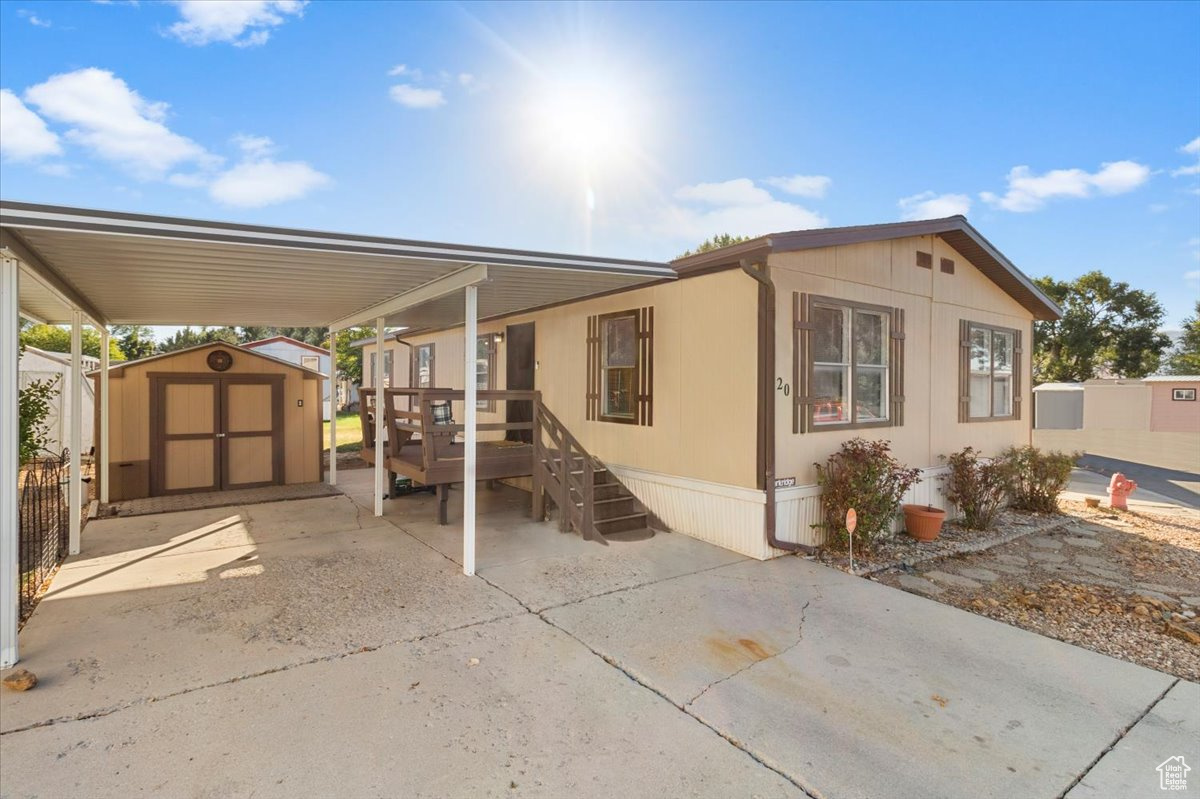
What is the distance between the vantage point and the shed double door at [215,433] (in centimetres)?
832

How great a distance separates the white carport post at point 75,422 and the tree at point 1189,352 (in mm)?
39301

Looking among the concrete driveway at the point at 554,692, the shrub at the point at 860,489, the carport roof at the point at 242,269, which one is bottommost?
the concrete driveway at the point at 554,692

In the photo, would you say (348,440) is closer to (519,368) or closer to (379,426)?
(519,368)

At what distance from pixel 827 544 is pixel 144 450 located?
9.14m

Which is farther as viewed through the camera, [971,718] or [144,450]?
[144,450]

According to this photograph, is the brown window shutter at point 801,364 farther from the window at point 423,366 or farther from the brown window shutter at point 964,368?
the window at point 423,366

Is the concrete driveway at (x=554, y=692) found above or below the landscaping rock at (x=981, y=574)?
above

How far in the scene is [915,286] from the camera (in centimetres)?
685

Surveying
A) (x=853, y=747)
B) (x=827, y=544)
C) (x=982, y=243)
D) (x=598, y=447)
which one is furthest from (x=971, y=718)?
(x=982, y=243)

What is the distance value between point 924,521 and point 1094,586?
1.55m

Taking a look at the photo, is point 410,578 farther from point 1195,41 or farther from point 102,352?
point 1195,41

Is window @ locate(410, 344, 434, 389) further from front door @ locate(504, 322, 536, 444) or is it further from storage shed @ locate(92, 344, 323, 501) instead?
front door @ locate(504, 322, 536, 444)

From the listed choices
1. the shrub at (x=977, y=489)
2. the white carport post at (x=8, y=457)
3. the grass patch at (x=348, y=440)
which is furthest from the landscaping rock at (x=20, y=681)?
the grass patch at (x=348, y=440)

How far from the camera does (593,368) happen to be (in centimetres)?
742
